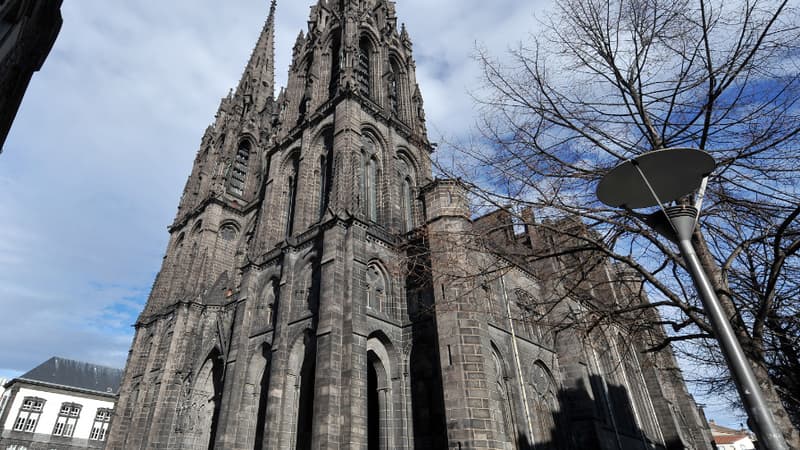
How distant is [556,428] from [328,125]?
16994mm

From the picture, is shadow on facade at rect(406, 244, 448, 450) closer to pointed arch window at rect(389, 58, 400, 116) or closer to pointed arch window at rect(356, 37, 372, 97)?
pointed arch window at rect(389, 58, 400, 116)

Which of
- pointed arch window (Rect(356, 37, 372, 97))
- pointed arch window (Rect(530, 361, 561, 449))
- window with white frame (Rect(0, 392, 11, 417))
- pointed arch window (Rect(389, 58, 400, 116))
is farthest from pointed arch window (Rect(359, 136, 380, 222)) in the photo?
window with white frame (Rect(0, 392, 11, 417))

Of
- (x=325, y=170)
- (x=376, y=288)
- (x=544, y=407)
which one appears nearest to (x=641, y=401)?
(x=544, y=407)

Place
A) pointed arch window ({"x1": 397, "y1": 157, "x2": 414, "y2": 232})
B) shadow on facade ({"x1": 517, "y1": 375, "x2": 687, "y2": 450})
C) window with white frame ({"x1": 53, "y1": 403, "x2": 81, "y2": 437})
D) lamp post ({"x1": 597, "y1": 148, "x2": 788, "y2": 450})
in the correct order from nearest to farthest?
1. lamp post ({"x1": 597, "y1": 148, "x2": 788, "y2": 450})
2. shadow on facade ({"x1": 517, "y1": 375, "x2": 687, "y2": 450})
3. pointed arch window ({"x1": 397, "y1": 157, "x2": 414, "y2": 232})
4. window with white frame ({"x1": 53, "y1": 403, "x2": 81, "y2": 437})

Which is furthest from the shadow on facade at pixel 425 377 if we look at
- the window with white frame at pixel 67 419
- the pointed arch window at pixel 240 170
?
the window with white frame at pixel 67 419

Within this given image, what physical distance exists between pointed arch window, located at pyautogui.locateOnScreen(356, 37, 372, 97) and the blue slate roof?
1362 inches

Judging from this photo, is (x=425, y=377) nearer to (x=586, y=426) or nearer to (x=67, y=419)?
(x=586, y=426)

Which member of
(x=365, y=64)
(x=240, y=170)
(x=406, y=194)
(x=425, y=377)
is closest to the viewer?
(x=425, y=377)

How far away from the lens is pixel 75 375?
4038 cm

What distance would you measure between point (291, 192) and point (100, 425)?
105 feet

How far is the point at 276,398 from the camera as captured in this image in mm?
14898

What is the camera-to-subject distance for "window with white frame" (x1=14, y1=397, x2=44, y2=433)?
1319 inches

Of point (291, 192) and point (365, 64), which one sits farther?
point (365, 64)

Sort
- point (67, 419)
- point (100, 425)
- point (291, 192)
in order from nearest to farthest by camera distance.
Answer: point (291, 192) → point (67, 419) → point (100, 425)
